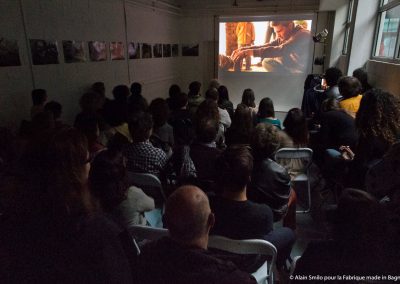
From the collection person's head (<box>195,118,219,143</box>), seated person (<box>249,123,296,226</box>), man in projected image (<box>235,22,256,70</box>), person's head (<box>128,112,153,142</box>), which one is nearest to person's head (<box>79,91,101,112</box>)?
person's head (<box>128,112,153,142</box>)

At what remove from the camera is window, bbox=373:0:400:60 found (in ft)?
12.1

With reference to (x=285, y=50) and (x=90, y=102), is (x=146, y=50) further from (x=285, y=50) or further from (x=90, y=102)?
(x=285, y=50)

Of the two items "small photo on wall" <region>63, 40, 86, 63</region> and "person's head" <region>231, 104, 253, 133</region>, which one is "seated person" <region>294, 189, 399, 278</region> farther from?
"small photo on wall" <region>63, 40, 86, 63</region>

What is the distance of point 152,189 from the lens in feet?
7.25

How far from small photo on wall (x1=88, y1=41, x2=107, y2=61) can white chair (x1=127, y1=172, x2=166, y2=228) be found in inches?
138

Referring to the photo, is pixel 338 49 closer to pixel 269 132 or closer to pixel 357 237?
pixel 269 132

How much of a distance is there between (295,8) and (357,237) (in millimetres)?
7288

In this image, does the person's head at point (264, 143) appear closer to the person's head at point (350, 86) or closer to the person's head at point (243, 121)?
the person's head at point (243, 121)

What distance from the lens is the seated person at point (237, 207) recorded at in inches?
56.8

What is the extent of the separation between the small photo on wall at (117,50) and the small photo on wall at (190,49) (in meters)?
2.97

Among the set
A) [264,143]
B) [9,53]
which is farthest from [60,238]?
[9,53]

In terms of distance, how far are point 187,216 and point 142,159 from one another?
1.21 meters

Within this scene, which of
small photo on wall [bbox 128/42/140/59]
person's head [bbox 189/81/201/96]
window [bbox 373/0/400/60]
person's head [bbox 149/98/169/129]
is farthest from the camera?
small photo on wall [bbox 128/42/140/59]

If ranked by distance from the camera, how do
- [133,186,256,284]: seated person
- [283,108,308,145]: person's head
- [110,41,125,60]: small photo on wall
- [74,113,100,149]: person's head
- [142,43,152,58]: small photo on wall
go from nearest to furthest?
[133,186,256,284]: seated person, [74,113,100,149]: person's head, [283,108,308,145]: person's head, [110,41,125,60]: small photo on wall, [142,43,152,58]: small photo on wall
